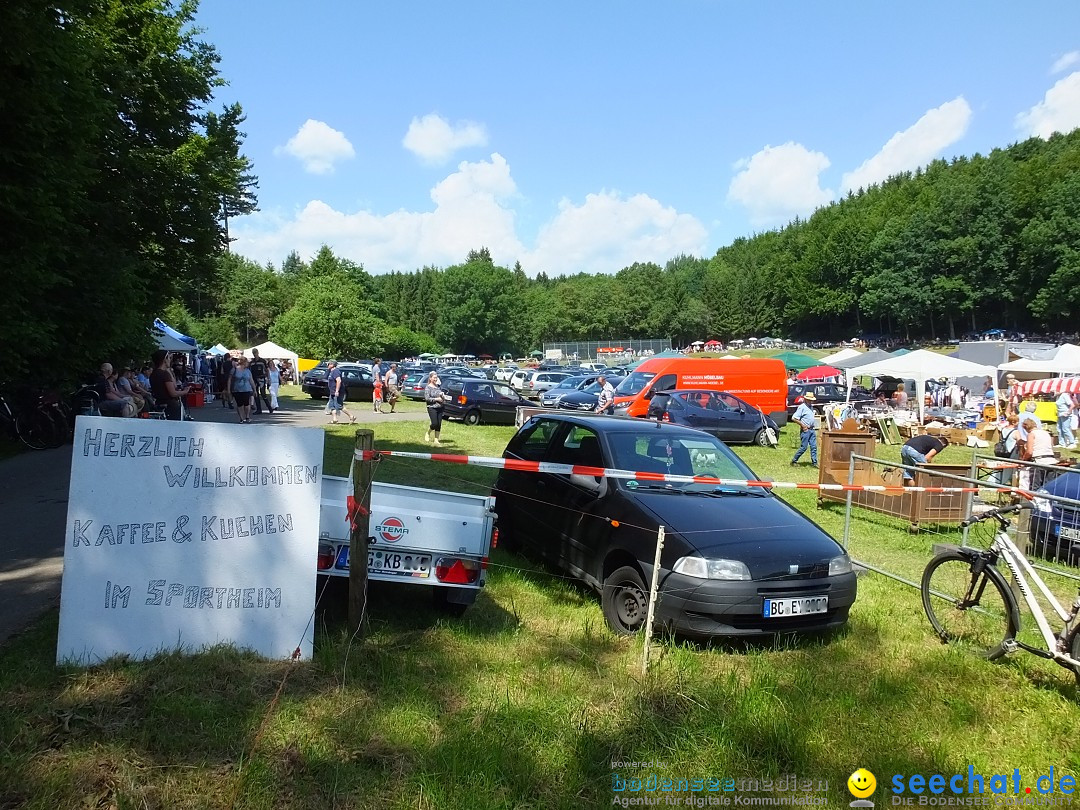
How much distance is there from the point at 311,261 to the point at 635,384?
66347mm

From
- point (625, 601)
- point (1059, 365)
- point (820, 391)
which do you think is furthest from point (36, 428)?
point (1059, 365)

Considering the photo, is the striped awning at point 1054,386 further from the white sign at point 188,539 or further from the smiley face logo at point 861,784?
the white sign at point 188,539

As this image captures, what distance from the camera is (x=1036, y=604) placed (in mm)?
4719

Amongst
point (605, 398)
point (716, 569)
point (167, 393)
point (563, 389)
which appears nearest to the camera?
point (716, 569)

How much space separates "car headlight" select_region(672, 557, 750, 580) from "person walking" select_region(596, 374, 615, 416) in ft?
52.3

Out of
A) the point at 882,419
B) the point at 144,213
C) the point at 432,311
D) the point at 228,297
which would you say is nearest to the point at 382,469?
the point at 144,213

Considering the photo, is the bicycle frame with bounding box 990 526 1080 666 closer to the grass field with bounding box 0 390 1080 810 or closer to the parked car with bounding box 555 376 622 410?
the grass field with bounding box 0 390 1080 810

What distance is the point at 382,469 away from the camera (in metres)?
11.1

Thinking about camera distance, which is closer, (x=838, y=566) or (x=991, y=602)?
(x=838, y=566)

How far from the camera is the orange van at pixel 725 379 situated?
2370 centimetres

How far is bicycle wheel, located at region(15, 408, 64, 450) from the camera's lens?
13727 millimetres

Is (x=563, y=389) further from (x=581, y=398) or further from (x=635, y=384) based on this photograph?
(x=635, y=384)

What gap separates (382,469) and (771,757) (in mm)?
8400

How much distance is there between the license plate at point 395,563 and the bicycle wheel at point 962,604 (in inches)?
158
